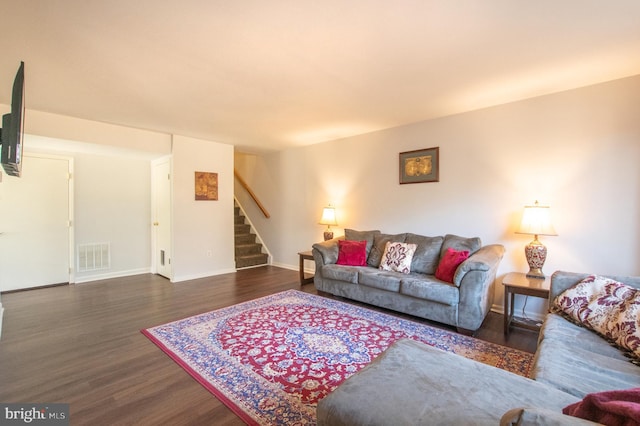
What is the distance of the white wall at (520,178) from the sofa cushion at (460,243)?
0.18 m

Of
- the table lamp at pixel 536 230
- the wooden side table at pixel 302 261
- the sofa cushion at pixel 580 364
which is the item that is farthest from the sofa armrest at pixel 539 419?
the wooden side table at pixel 302 261

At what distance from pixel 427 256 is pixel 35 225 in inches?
222

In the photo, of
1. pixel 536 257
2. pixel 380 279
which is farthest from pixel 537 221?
pixel 380 279

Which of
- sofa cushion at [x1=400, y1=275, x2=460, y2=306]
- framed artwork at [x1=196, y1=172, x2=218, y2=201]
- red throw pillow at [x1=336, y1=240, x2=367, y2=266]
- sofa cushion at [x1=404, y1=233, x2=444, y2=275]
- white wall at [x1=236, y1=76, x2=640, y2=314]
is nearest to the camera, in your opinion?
white wall at [x1=236, y1=76, x2=640, y2=314]

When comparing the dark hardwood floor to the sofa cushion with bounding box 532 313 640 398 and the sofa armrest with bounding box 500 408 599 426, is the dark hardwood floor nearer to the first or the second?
the sofa cushion with bounding box 532 313 640 398

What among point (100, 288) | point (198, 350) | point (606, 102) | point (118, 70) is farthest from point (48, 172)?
point (606, 102)

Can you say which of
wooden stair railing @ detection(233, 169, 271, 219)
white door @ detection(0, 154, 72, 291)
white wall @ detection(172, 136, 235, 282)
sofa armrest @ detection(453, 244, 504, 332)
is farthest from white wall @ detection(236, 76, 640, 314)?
white door @ detection(0, 154, 72, 291)

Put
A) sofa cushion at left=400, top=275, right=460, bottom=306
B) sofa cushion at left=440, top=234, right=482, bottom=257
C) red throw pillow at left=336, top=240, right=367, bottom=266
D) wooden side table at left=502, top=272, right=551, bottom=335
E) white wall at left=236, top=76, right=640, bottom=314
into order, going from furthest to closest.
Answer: red throw pillow at left=336, top=240, right=367, bottom=266
sofa cushion at left=440, top=234, right=482, bottom=257
sofa cushion at left=400, top=275, right=460, bottom=306
white wall at left=236, top=76, right=640, bottom=314
wooden side table at left=502, top=272, right=551, bottom=335

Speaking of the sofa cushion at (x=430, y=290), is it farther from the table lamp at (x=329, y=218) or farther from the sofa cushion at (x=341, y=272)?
the table lamp at (x=329, y=218)

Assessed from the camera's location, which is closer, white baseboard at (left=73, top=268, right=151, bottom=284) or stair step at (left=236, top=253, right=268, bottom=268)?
white baseboard at (left=73, top=268, right=151, bottom=284)

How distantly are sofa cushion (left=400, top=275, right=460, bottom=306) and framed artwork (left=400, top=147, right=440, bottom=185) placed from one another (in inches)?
56.8

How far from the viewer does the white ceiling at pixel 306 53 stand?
1769 millimetres

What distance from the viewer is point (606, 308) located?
1.90 m

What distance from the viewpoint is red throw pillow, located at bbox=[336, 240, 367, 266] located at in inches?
158
